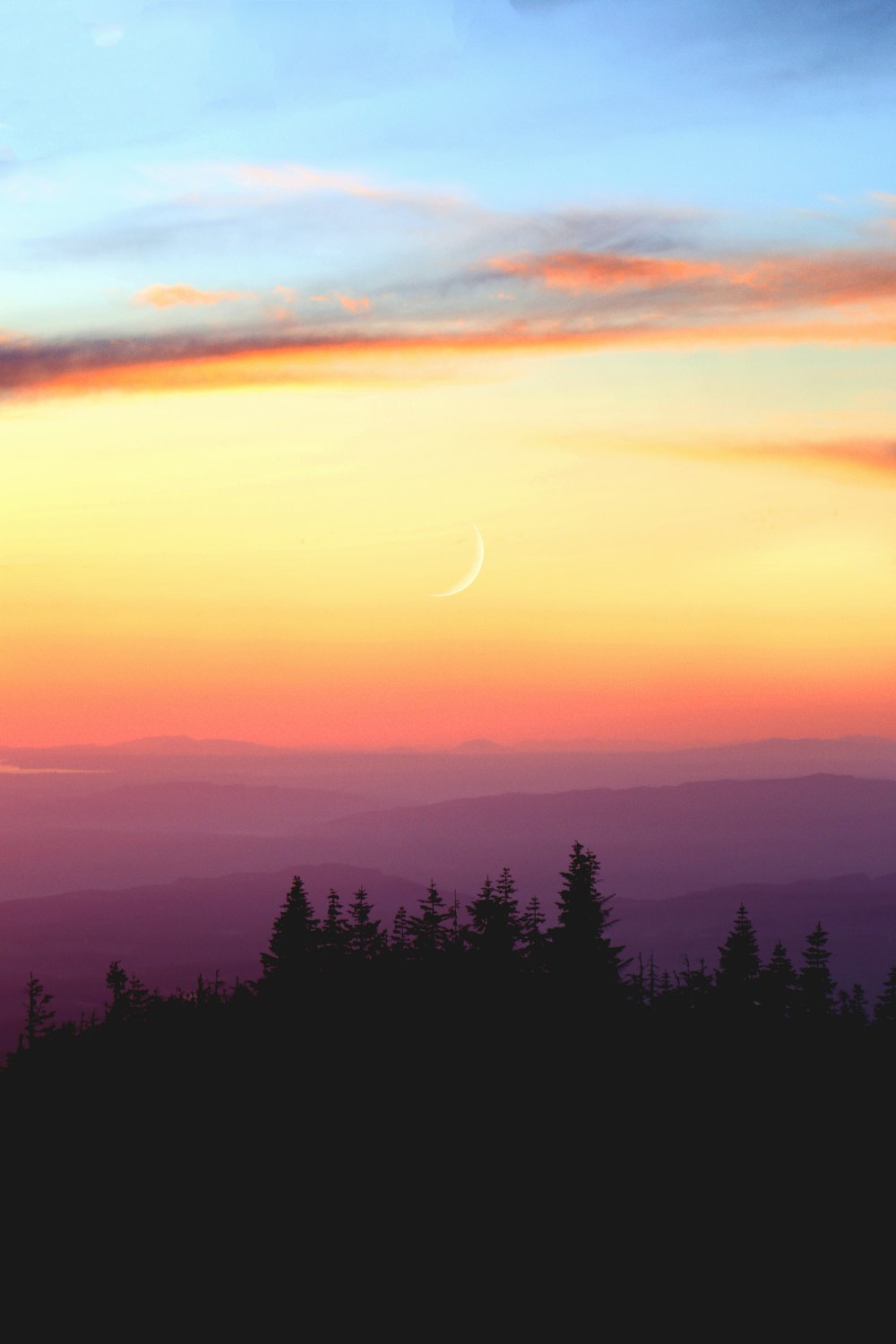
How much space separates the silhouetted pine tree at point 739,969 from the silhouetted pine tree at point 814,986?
447 centimetres

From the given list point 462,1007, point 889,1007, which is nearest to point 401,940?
point 462,1007

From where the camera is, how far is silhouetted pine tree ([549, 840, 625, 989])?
280ft

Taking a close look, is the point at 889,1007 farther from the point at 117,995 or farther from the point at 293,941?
the point at 117,995

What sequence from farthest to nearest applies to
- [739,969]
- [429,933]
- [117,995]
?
[117,995] → [429,933] → [739,969]

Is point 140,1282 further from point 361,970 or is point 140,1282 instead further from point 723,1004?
A: point 723,1004

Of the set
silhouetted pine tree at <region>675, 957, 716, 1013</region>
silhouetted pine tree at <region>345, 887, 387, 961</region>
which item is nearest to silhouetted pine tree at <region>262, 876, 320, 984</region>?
silhouetted pine tree at <region>345, 887, 387, 961</region>

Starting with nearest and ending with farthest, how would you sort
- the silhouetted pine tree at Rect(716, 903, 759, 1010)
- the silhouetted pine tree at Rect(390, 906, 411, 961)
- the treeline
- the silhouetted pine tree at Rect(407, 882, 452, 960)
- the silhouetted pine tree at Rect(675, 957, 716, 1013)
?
the treeline, the silhouetted pine tree at Rect(716, 903, 759, 1010), the silhouetted pine tree at Rect(675, 957, 716, 1013), the silhouetted pine tree at Rect(407, 882, 452, 960), the silhouetted pine tree at Rect(390, 906, 411, 961)

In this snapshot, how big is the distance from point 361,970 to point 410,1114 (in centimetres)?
2900

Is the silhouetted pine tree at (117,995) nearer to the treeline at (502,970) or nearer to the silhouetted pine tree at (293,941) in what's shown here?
the treeline at (502,970)

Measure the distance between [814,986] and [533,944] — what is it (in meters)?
31.8

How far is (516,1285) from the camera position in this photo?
5356 centimetres

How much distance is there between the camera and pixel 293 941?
320 feet

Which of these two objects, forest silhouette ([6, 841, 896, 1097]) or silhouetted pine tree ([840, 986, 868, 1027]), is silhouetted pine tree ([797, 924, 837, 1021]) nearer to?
forest silhouette ([6, 841, 896, 1097])

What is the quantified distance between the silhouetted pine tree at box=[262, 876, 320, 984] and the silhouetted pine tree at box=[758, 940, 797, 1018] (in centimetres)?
3443
